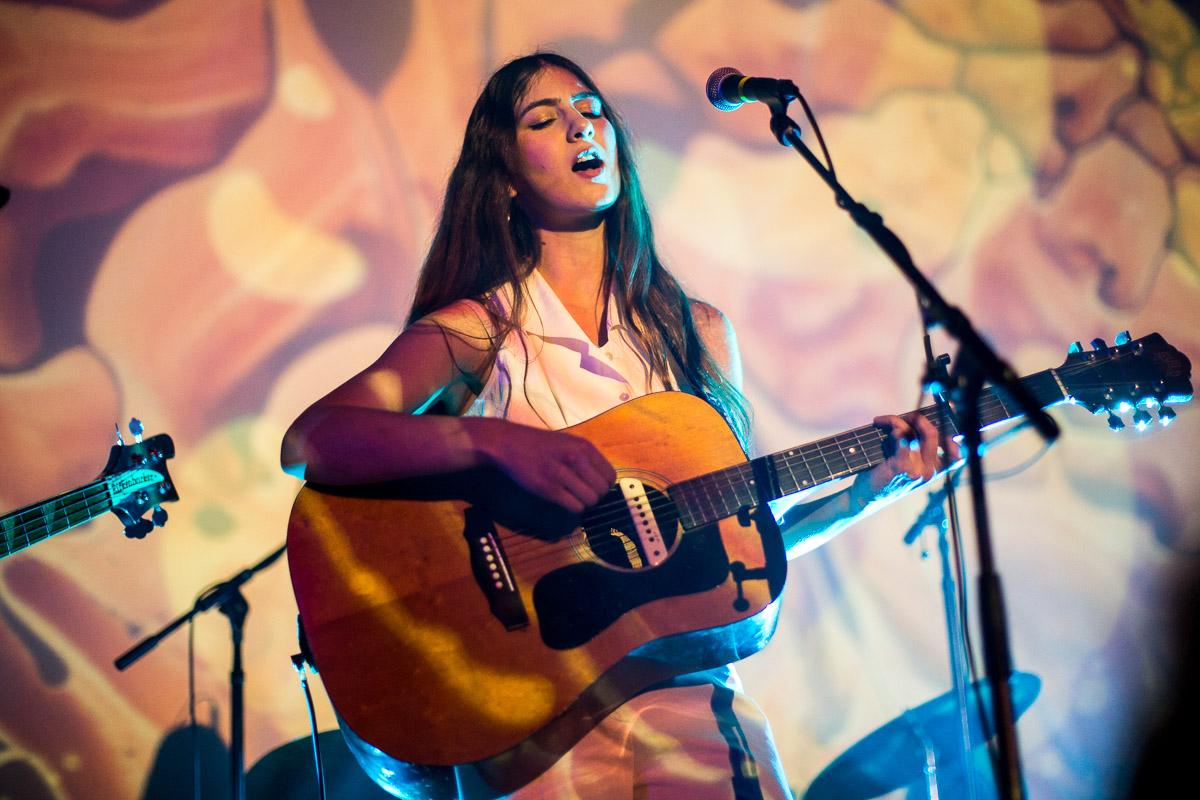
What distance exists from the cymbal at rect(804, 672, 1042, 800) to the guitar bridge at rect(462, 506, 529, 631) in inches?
82.9

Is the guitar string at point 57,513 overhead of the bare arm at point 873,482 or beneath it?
overhead

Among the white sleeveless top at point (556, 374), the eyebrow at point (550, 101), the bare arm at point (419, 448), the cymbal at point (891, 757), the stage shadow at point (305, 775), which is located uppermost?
the eyebrow at point (550, 101)

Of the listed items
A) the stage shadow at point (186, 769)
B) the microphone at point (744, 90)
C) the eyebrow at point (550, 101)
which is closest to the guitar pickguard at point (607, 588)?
the microphone at point (744, 90)

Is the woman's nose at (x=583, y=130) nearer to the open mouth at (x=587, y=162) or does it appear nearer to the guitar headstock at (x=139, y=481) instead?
the open mouth at (x=587, y=162)

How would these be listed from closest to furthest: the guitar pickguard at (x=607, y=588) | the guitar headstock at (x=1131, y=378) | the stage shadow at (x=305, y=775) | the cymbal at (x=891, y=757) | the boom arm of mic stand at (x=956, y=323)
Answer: the boom arm of mic stand at (x=956, y=323) → the guitar pickguard at (x=607, y=588) → the guitar headstock at (x=1131, y=378) → the stage shadow at (x=305, y=775) → the cymbal at (x=891, y=757)

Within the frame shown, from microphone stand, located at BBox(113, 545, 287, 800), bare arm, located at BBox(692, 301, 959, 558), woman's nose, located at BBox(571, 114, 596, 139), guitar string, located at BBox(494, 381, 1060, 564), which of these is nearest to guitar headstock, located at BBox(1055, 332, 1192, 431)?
guitar string, located at BBox(494, 381, 1060, 564)

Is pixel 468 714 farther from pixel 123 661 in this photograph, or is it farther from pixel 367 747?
pixel 123 661

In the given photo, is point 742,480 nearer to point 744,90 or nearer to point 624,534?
point 624,534

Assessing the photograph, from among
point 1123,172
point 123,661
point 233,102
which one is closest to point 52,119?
point 233,102

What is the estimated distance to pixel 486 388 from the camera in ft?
6.89

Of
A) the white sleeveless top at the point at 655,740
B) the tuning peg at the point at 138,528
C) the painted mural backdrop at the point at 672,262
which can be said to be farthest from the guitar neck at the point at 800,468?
the tuning peg at the point at 138,528

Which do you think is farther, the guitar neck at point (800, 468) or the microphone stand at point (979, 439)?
the guitar neck at point (800, 468)

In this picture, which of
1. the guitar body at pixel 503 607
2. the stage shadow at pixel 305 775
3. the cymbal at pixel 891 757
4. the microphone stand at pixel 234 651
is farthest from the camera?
the cymbal at pixel 891 757

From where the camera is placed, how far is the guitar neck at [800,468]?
1.82 m
